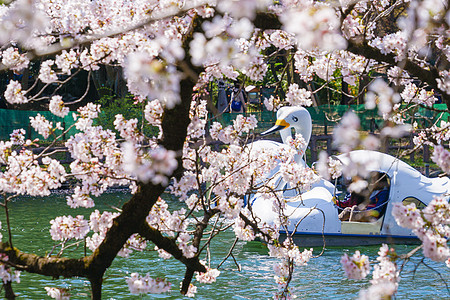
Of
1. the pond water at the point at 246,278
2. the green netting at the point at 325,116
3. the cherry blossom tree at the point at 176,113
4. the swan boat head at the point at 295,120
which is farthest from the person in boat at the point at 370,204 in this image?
the green netting at the point at 325,116

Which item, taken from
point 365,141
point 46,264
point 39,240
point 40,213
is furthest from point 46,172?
point 40,213

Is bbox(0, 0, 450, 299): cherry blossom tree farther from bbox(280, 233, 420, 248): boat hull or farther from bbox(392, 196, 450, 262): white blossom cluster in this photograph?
bbox(280, 233, 420, 248): boat hull

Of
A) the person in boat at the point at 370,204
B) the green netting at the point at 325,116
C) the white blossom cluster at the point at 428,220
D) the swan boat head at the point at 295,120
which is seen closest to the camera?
the white blossom cluster at the point at 428,220

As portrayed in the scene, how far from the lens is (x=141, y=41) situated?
4.02 metres

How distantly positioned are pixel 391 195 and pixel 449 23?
311 inches

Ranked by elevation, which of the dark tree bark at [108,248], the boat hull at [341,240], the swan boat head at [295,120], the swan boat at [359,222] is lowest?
the dark tree bark at [108,248]

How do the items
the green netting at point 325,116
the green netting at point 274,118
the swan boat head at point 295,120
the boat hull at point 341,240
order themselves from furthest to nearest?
the green netting at point 325,116
the green netting at point 274,118
the swan boat head at point 295,120
the boat hull at point 341,240

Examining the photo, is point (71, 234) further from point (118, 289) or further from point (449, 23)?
point (118, 289)

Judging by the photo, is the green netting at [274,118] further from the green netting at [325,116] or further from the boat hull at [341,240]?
the boat hull at [341,240]

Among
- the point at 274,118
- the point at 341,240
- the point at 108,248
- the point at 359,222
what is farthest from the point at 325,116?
the point at 108,248

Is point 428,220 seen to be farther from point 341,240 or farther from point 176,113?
point 341,240

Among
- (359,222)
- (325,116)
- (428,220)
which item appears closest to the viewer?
(428,220)

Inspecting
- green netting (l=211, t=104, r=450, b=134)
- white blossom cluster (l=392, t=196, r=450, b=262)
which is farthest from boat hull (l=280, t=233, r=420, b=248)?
green netting (l=211, t=104, r=450, b=134)

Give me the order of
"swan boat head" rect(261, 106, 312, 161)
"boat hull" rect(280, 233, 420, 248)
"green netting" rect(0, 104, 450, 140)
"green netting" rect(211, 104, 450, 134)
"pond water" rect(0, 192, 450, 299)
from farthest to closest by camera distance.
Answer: "green netting" rect(211, 104, 450, 134) → "green netting" rect(0, 104, 450, 140) → "swan boat head" rect(261, 106, 312, 161) → "boat hull" rect(280, 233, 420, 248) → "pond water" rect(0, 192, 450, 299)
